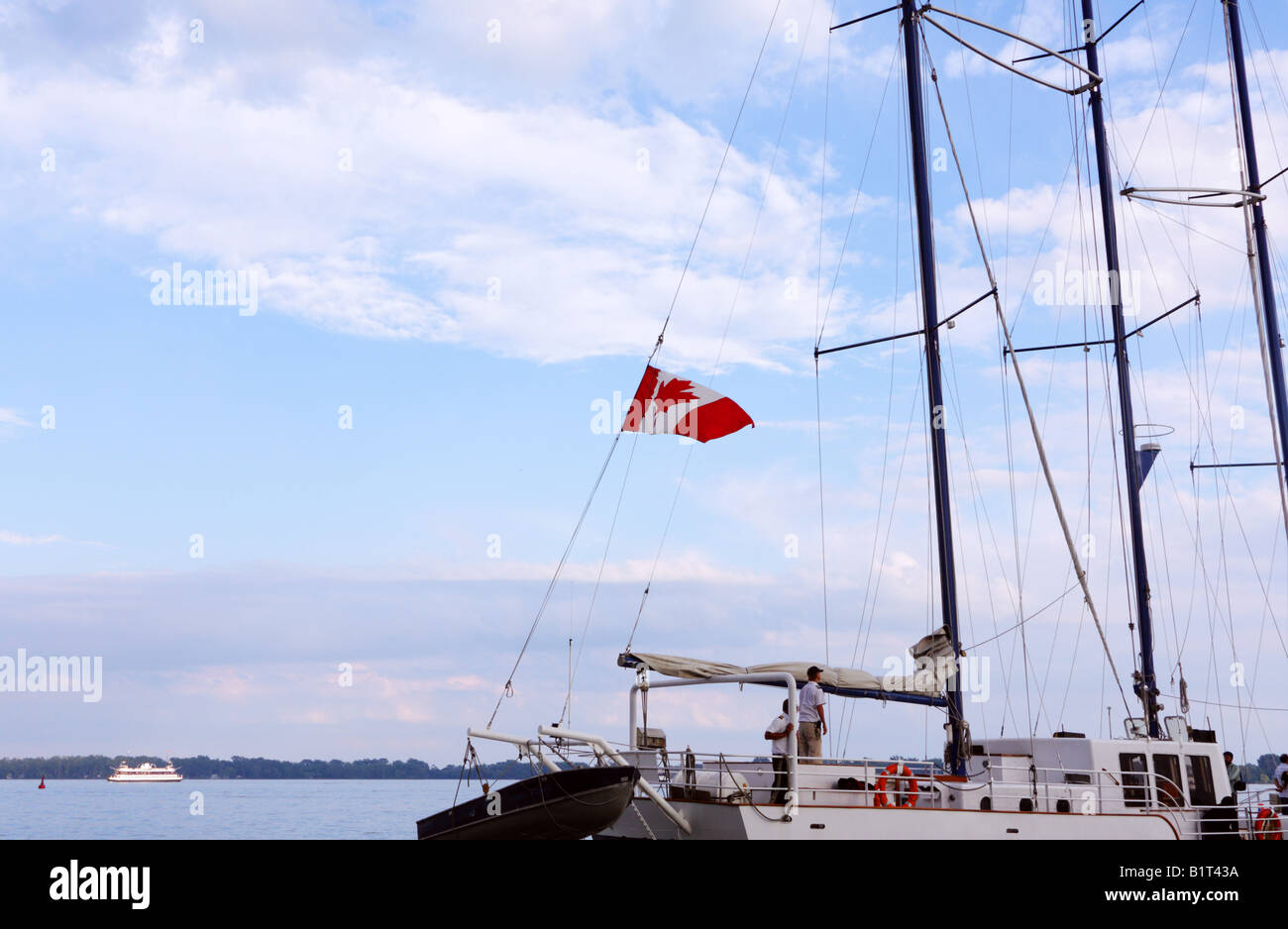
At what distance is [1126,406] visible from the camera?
3228 cm

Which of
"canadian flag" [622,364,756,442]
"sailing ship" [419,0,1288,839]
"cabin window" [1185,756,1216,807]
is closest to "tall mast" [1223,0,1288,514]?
"sailing ship" [419,0,1288,839]

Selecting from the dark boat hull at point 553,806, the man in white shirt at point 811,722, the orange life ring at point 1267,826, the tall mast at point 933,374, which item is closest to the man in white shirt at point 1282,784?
the orange life ring at point 1267,826

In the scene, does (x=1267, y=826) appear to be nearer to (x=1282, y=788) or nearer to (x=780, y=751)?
(x=1282, y=788)

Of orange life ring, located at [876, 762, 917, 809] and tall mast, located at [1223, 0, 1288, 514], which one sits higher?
tall mast, located at [1223, 0, 1288, 514]

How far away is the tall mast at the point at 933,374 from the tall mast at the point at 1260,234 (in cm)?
1145

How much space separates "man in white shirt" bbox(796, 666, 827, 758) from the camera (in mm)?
21422

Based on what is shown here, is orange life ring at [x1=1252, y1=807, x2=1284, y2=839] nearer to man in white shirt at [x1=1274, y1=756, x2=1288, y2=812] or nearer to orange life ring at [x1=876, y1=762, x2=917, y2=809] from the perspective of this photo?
man in white shirt at [x1=1274, y1=756, x2=1288, y2=812]

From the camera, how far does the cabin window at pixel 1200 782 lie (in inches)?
996

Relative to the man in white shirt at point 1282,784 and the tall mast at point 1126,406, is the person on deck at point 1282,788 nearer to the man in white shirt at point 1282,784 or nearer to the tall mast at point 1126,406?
the man in white shirt at point 1282,784

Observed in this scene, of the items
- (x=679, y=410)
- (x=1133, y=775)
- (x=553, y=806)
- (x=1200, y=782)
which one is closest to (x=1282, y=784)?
(x=1200, y=782)

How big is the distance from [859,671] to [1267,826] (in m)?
9.89

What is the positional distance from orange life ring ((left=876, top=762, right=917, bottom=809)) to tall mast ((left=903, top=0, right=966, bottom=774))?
130 centimetres

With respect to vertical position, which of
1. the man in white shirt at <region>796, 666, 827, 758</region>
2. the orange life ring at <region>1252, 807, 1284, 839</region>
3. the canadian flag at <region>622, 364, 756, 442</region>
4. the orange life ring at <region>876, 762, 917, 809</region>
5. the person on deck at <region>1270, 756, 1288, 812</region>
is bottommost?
the orange life ring at <region>1252, 807, 1284, 839</region>
